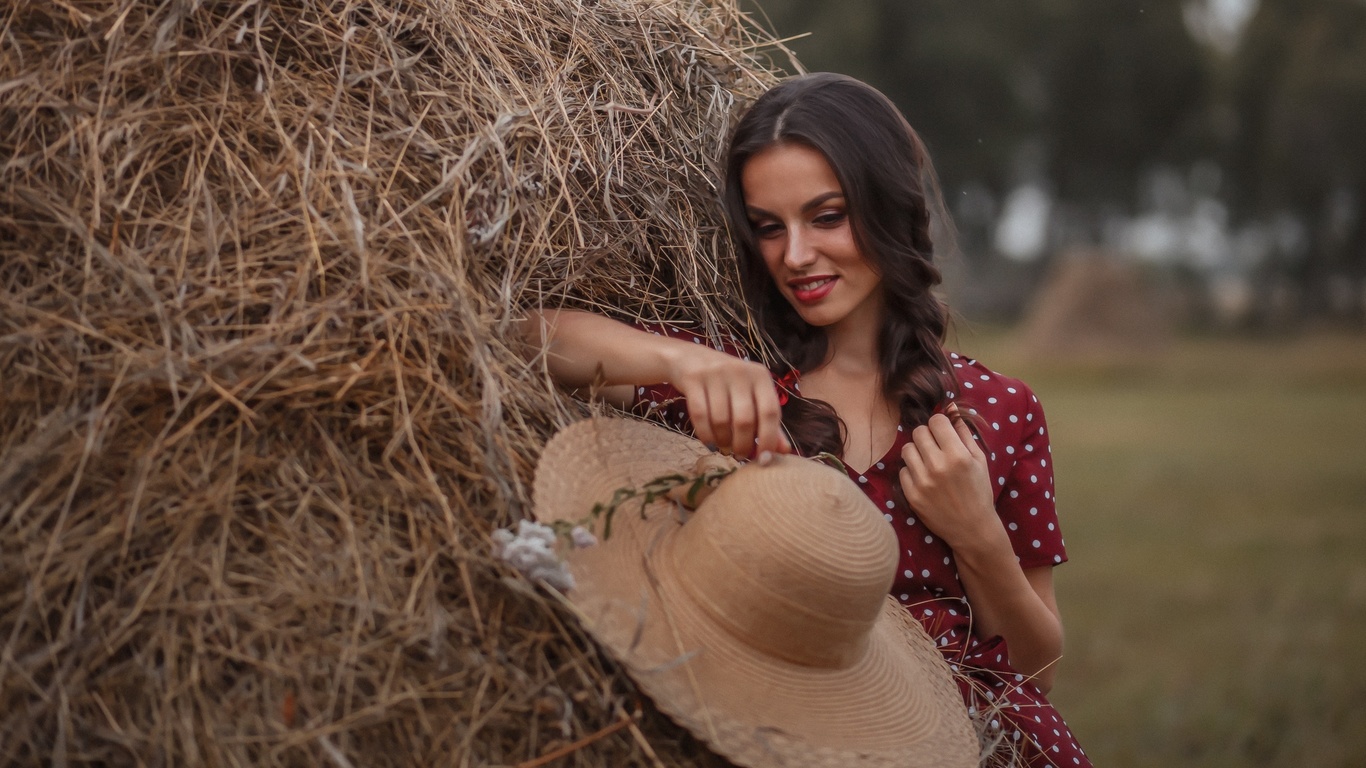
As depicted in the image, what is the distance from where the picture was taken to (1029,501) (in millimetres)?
2471

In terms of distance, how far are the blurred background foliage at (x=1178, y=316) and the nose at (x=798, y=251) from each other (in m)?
0.73

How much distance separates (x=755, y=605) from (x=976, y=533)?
0.72 m

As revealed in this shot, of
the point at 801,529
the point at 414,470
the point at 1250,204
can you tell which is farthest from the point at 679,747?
the point at 1250,204

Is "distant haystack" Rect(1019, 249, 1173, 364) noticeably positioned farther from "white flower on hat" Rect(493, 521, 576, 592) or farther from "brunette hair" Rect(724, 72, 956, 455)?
"white flower on hat" Rect(493, 521, 576, 592)

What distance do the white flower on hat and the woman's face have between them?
3.07ft

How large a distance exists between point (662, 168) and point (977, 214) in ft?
84.5

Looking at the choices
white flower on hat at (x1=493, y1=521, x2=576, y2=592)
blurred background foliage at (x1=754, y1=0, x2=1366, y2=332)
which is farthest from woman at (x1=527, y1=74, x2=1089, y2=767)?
blurred background foliage at (x1=754, y1=0, x2=1366, y2=332)

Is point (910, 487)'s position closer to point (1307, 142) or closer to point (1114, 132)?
point (1307, 142)

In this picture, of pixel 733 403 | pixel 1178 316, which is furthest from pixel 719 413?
pixel 1178 316

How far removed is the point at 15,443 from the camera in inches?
61.9

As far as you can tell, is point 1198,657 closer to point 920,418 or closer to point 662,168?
point 920,418

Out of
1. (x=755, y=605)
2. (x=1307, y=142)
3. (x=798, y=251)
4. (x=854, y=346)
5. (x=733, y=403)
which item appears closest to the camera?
(x=755, y=605)

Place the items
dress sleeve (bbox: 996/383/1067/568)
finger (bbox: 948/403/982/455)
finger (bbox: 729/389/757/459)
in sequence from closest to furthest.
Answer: finger (bbox: 729/389/757/459), finger (bbox: 948/403/982/455), dress sleeve (bbox: 996/383/1067/568)

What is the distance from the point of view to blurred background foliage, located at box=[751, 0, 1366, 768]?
18.1ft
